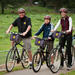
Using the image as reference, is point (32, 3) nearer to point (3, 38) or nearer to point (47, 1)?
point (47, 1)

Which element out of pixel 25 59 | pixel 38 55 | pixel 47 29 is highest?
pixel 47 29

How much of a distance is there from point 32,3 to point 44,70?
98474mm

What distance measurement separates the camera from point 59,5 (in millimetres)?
90312

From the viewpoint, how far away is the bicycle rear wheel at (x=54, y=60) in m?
7.94

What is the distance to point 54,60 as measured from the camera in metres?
8.07

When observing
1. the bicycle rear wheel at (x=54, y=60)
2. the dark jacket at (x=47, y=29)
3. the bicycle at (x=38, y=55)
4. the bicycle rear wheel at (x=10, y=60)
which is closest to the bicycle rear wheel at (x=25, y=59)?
the bicycle rear wheel at (x=10, y=60)

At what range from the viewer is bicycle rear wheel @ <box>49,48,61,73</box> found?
7.94m

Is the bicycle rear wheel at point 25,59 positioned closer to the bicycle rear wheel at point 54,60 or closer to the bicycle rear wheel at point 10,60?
the bicycle rear wheel at point 10,60

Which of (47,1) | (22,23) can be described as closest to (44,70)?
(22,23)

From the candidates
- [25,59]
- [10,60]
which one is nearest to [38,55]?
[10,60]

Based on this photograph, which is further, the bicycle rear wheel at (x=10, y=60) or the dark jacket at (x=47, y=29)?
the dark jacket at (x=47, y=29)

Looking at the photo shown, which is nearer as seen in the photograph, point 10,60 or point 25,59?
point 10,60

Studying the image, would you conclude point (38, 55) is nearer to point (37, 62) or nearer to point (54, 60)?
point (37, 62)

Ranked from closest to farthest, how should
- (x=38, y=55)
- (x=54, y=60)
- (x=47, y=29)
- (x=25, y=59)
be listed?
(x=38, y=55)
(x=54, y=60)
(x=47, y=29)
(x=25, y=59)
